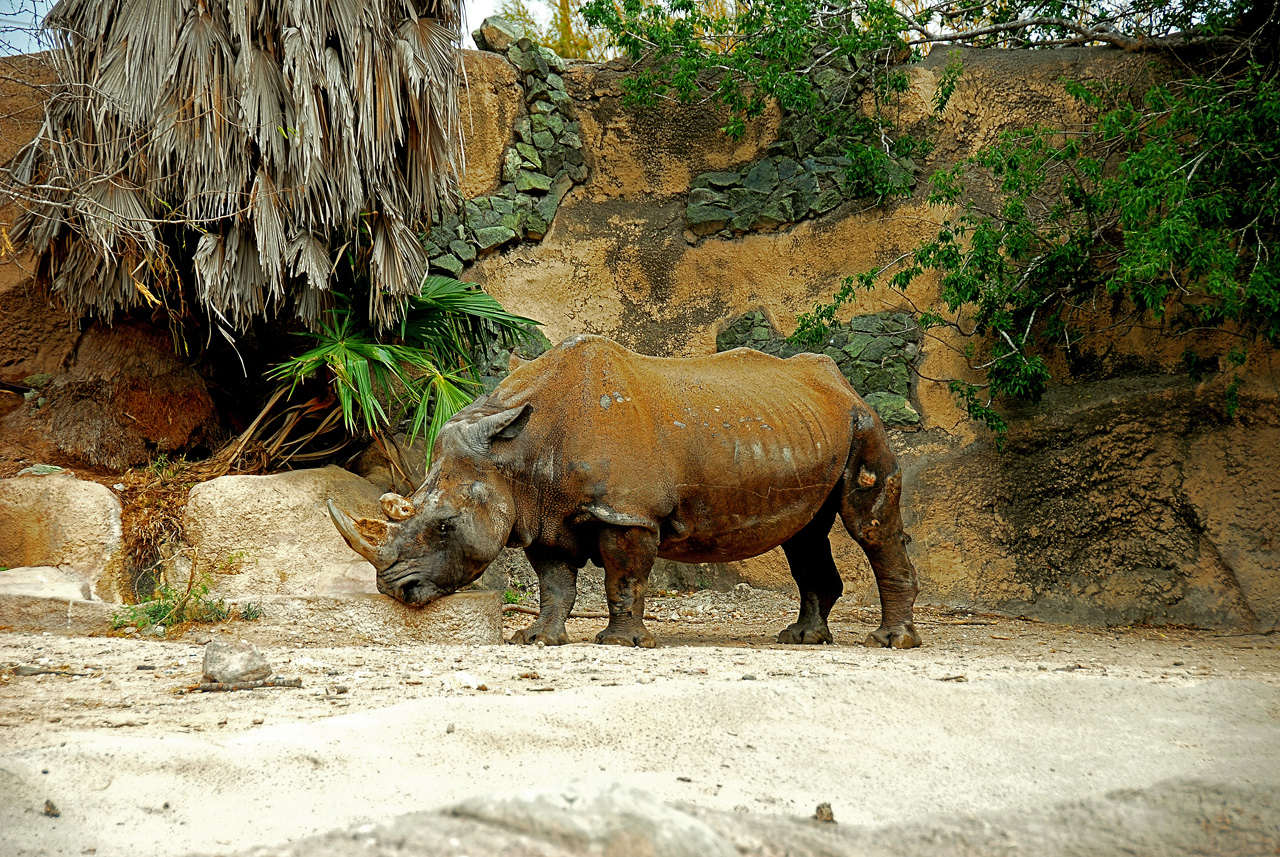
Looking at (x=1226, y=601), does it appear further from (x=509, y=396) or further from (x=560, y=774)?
(x=560, y=774)

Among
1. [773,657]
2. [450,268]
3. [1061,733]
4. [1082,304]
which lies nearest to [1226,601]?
[1082,304]

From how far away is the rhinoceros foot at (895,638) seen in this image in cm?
542

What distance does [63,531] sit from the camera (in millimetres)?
5699

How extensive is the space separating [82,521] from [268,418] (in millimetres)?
1523

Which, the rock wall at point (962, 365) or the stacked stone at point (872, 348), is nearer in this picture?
the rock wall at point (962, 365)

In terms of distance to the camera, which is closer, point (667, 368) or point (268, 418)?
point (667, 368)

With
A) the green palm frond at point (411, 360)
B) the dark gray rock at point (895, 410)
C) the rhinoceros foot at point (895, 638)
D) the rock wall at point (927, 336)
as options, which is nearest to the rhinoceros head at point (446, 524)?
the green palm frond at point (411, 360)

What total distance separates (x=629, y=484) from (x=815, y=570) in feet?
5.16

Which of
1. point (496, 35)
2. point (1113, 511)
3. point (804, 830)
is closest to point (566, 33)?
point (496, 35)

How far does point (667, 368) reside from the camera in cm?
544

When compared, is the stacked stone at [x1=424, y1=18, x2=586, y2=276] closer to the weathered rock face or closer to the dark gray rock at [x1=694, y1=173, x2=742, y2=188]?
the dark gray rock at [x1=694, y1=173, x2=742, y2=188]

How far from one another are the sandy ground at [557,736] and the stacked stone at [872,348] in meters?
4.23

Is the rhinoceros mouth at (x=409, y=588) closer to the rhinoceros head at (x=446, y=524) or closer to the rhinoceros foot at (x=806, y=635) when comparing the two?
the rhinoceros head at (x=446, y=524)

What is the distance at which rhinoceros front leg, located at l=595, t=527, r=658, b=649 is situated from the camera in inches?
190
